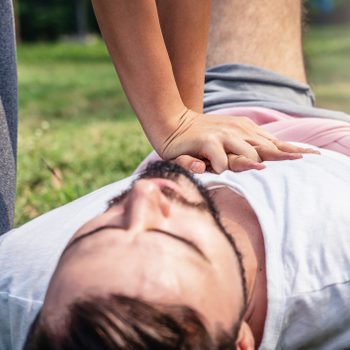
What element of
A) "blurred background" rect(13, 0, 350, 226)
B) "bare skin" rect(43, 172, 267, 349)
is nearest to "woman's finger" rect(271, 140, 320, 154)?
"bare skin" rect(43, 172, 267, 349)

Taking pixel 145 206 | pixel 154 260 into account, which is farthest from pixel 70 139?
pixel 154 260

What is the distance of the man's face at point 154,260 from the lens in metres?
1.42

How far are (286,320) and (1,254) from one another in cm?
67

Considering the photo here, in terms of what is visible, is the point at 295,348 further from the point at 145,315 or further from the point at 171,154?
the point at 171,154

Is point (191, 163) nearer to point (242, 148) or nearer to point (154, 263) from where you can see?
point (242, 148)

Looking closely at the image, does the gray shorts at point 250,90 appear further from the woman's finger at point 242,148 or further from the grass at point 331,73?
the grass at point 331,73

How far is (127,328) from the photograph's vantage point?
1361mm

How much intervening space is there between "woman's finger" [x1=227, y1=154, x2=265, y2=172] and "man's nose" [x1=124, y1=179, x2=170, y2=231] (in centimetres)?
45

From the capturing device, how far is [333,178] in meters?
1.97

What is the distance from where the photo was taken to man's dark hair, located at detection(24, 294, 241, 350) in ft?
4.46

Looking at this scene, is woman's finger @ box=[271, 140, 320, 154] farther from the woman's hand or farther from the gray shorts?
the gray shorts

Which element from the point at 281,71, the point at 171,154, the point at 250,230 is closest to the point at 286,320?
the point at 250,230

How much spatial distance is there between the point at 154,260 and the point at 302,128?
1088mm

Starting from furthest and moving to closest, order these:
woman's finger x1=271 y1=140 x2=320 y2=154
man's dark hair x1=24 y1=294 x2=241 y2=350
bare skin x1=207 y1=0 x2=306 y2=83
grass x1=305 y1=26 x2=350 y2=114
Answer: grass x1=305 y1=26 x2=350 y2=114
bare skin x1=207 y1=0 x2=306 y2=83
woman's finger x1=271 y1=140 x2=320 y2=154
man's dark hair x1=24 y1=294 x2=241 y2=350
